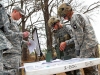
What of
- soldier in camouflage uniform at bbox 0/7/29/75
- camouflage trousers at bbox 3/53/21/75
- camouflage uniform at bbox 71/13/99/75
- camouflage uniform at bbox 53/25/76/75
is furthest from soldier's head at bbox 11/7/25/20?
camouflage uniform at bbox 53/25/76/75

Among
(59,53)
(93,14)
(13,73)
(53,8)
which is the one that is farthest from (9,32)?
(93,14)

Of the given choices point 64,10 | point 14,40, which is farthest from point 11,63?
point 64,10

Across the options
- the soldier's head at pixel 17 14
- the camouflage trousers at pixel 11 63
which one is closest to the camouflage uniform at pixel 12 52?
the camouflage trousers at pixel 11 63

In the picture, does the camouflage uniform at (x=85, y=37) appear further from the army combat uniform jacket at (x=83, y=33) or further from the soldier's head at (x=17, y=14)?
the soldier's head at (x=17, y=14)

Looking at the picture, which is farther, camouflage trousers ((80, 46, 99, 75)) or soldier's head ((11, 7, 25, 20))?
soldier's head ((11, 7, 25, 20))

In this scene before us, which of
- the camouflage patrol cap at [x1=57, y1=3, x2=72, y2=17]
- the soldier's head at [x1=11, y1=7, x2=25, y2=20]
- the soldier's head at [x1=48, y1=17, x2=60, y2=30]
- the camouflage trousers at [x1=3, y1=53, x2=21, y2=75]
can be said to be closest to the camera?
the camouflage trousers at [x1=3, y1=53, x2=21, y2=75]

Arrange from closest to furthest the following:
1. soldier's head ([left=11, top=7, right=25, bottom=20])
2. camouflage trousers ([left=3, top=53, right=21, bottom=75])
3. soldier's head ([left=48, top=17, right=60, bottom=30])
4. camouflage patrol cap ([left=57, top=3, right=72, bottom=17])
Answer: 1. camouflage trousers ([left=3, top=53, right=21, bottom=75])
2. camouflage patrol cap ([left=57, top=3, right=72, bottom=17])
3. soldier's head ([left=11, top=7, right=25, bottom=20])
4. soldier's head ([left=48, top=17, right=60, bottom=30])

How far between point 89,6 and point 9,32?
52.4 feet

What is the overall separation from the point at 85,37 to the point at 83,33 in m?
0.07

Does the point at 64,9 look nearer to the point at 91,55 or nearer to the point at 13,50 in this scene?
the point at 91,55

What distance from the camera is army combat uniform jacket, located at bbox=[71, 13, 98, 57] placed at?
322cm

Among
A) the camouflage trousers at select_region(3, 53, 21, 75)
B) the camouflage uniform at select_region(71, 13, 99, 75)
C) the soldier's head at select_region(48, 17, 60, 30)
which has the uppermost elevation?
the soldier's head at select_region(48, 17, 60, 30)

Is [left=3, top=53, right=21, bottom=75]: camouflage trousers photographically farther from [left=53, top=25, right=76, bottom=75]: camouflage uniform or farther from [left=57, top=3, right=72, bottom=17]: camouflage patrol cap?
[left=53, top=25, right=76, bottom=75]: camouflage uniform

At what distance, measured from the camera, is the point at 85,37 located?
10.7ft
